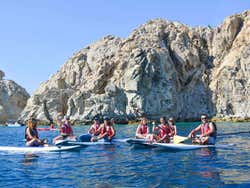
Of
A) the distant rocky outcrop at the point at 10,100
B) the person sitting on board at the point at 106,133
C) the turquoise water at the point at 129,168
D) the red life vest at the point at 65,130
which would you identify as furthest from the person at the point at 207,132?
the distant rocky outcrop at the point at 10,100

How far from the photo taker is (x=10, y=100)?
142 meters

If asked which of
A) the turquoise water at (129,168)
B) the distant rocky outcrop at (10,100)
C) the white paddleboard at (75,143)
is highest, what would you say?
the distant rocky outcrop at (10,100)

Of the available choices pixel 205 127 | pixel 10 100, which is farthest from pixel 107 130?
pixel 10 100

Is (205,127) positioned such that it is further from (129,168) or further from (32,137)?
(32,137)

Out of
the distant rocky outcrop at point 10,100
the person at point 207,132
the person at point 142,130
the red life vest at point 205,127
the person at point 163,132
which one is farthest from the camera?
the distant rocky outcrop at point 10,100

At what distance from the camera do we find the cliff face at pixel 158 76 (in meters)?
103

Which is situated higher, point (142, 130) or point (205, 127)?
point (205, 127)

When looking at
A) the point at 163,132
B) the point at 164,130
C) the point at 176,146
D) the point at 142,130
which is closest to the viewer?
the point at 176,146

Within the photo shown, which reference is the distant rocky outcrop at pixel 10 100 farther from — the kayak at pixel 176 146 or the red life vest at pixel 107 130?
the kayak at pixel 176 146

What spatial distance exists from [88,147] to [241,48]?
4126 inches

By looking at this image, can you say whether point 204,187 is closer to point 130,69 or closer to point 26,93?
point 130,69

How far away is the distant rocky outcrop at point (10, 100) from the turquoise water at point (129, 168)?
117185 millimetres

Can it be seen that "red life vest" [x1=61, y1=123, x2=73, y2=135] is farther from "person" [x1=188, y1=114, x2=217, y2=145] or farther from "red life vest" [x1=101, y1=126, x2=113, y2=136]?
"person" [x1=188, y1=114, x2=217, y2=145]

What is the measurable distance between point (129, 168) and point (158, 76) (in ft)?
293
